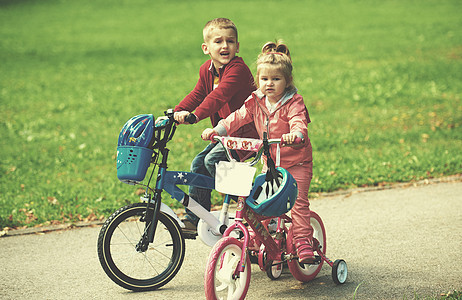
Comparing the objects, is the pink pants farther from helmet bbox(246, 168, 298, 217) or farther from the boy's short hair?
the boy's short hair

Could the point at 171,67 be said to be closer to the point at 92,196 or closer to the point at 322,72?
the point at 322,72

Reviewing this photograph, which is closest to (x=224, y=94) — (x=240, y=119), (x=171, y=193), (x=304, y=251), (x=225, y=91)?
(x=225, y=91)

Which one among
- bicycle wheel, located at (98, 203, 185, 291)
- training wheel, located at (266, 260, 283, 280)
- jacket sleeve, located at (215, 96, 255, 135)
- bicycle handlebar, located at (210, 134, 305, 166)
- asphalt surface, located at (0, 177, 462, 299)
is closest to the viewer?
bicycle handlebar, located at (210, 134, 305, 166)

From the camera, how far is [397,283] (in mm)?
4738

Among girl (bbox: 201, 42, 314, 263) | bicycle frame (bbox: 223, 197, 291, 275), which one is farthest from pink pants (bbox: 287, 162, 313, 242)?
bicycle frame (bbox: 223, 197, 291, 275)

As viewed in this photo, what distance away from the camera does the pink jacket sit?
14.6 feet

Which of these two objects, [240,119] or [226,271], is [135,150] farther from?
[226,271]

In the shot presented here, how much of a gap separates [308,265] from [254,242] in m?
0.54

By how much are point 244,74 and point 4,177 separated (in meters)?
4.59

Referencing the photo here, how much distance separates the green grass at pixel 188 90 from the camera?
7.80m

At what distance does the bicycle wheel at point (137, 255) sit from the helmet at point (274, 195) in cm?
75

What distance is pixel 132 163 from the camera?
4.29 m

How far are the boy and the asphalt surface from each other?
0.76 metres

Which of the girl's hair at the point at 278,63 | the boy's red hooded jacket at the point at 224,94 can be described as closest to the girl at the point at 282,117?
the girl's hair at the point at 278,63
